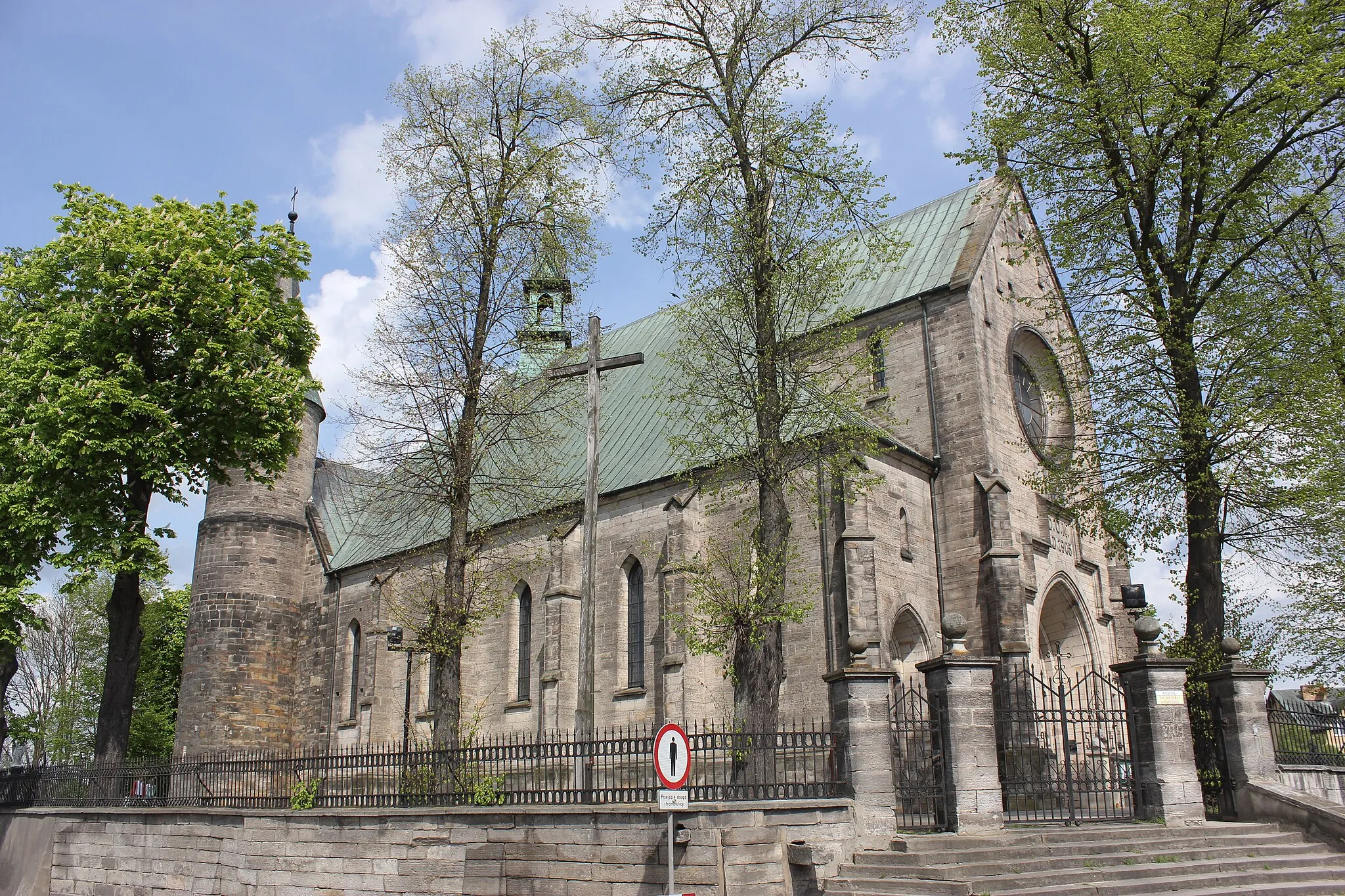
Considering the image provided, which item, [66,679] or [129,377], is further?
[66,679]

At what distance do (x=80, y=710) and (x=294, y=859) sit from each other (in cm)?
3550

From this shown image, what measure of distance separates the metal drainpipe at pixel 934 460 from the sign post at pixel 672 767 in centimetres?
1197

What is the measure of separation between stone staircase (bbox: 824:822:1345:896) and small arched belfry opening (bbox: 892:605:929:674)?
326 inches

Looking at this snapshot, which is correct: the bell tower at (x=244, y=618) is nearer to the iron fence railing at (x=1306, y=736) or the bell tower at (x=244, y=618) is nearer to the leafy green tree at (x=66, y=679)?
the leafy green tree at (x=66, y=679)

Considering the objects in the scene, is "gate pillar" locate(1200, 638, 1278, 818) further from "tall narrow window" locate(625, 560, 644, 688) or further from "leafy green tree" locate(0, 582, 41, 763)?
"leafy green tree" locate(0, 582, 41, 763)

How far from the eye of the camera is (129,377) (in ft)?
59.6

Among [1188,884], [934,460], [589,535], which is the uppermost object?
[934,460]

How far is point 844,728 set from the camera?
12.5m

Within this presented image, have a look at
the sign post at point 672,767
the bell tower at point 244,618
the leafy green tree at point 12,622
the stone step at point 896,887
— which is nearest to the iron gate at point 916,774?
the stone step at point 896,887

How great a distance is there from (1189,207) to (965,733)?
30.1 ft

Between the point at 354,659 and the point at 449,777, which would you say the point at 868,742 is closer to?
the point at 449,777

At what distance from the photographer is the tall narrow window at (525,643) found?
25.4 m

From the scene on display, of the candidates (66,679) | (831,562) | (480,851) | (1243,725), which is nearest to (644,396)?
(831,562)

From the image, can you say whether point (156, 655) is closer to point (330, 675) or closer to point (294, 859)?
point (330, 675)
